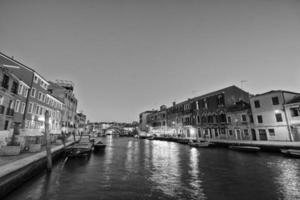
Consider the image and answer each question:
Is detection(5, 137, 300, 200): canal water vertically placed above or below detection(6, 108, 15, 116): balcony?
below

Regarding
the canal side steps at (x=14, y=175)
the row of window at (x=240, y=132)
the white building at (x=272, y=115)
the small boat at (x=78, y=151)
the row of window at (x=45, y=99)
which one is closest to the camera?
the canal side steps at (x=14, y=175)

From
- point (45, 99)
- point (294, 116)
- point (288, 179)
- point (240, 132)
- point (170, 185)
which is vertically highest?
point (45, 99)

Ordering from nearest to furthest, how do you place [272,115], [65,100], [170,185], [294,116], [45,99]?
[170,185]
[294,116]
[272,115]
[45,99]
[65,100]

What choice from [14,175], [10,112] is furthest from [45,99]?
[14,175]

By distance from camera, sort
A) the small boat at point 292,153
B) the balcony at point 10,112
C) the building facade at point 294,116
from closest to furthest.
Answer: the small boat at point 292,153 → the balcony at point 10,112 → the building facade at point 294,116

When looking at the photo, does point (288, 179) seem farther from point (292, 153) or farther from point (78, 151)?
point (78, 151)

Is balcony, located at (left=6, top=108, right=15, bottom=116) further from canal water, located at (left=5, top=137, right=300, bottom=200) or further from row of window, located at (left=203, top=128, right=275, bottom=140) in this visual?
row of window, located at (left=203, top=128, right=275, bottom=140)

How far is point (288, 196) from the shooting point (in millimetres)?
9047

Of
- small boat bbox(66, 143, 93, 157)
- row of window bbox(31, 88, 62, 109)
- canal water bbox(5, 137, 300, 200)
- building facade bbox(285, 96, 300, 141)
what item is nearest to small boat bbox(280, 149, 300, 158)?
canal water bbox(5, 137, 300, 200)

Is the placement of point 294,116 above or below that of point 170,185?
above

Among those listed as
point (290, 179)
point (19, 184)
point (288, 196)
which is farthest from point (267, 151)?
point (19, 184)

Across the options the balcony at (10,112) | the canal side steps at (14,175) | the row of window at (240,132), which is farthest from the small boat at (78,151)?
the row of window at (240,132)

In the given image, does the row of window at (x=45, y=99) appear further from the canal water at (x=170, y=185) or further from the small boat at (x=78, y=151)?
the canal water at (x=170, y=185)

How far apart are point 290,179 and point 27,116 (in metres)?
37.0
